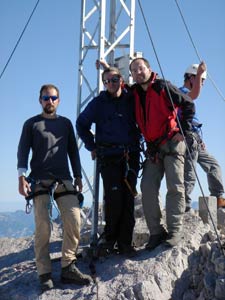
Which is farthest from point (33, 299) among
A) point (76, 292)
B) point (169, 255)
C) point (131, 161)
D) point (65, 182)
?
point (131, 161)

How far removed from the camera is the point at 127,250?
588 centimetres

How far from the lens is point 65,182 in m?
5.43

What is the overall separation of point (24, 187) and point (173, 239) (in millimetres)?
2178

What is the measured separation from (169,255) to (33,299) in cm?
187

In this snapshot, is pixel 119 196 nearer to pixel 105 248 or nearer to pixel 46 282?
pixel 105 248

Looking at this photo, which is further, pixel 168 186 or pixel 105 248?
pixel 105 248

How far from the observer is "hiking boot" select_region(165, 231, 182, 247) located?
5680 mm

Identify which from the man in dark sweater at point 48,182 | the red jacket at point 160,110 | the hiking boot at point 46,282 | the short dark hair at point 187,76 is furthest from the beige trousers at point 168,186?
the short dark hair at point 187,76

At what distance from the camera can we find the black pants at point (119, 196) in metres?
5.82

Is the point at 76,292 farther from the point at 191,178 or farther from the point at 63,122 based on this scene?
the point at 191,178

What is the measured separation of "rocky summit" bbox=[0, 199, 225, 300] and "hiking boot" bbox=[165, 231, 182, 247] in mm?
69

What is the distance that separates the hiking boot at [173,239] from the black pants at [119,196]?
1.79ft

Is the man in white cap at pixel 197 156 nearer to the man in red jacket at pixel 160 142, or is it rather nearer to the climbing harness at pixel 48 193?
the man in red jacket at pixel 160 142

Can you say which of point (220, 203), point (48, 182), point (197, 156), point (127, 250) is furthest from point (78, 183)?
point (220, 203)
